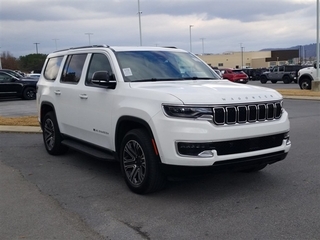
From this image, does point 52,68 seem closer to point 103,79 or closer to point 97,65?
point 97,65

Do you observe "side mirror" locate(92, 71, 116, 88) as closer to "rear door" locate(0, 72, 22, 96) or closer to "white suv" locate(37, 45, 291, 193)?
"white suv" locate(37, 45, 291, 193)

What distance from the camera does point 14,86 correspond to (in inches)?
926

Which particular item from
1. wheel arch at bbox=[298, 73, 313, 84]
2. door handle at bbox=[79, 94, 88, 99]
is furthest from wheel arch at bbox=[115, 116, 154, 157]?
wheel arch at bbox=[298, 73, 313, 84]

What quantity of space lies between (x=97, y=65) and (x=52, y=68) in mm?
2061

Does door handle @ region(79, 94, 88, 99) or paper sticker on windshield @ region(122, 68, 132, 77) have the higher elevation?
paper sticker on windshield @ region(122, 68, 132, 77)

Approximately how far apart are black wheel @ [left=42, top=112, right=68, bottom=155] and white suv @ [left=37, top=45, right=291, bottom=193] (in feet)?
1.91

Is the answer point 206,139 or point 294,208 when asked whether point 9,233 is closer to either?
point 206,139

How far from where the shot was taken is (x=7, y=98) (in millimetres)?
25328

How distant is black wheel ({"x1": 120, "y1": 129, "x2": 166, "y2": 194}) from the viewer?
5211mm

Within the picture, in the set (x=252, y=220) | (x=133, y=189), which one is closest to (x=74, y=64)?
(x=133, y=189)

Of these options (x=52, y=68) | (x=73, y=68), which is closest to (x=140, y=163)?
(x=73, y=68)

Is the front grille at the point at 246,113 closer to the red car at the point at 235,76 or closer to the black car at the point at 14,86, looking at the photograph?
the black car at the point at 14,86

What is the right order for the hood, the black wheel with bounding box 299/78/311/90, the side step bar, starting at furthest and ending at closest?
1. the black wheel with bounding box 299/78/311/90
2. the side step bar
3. the hood

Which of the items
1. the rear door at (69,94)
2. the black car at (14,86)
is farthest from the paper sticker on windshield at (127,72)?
the black car at (14,86)
